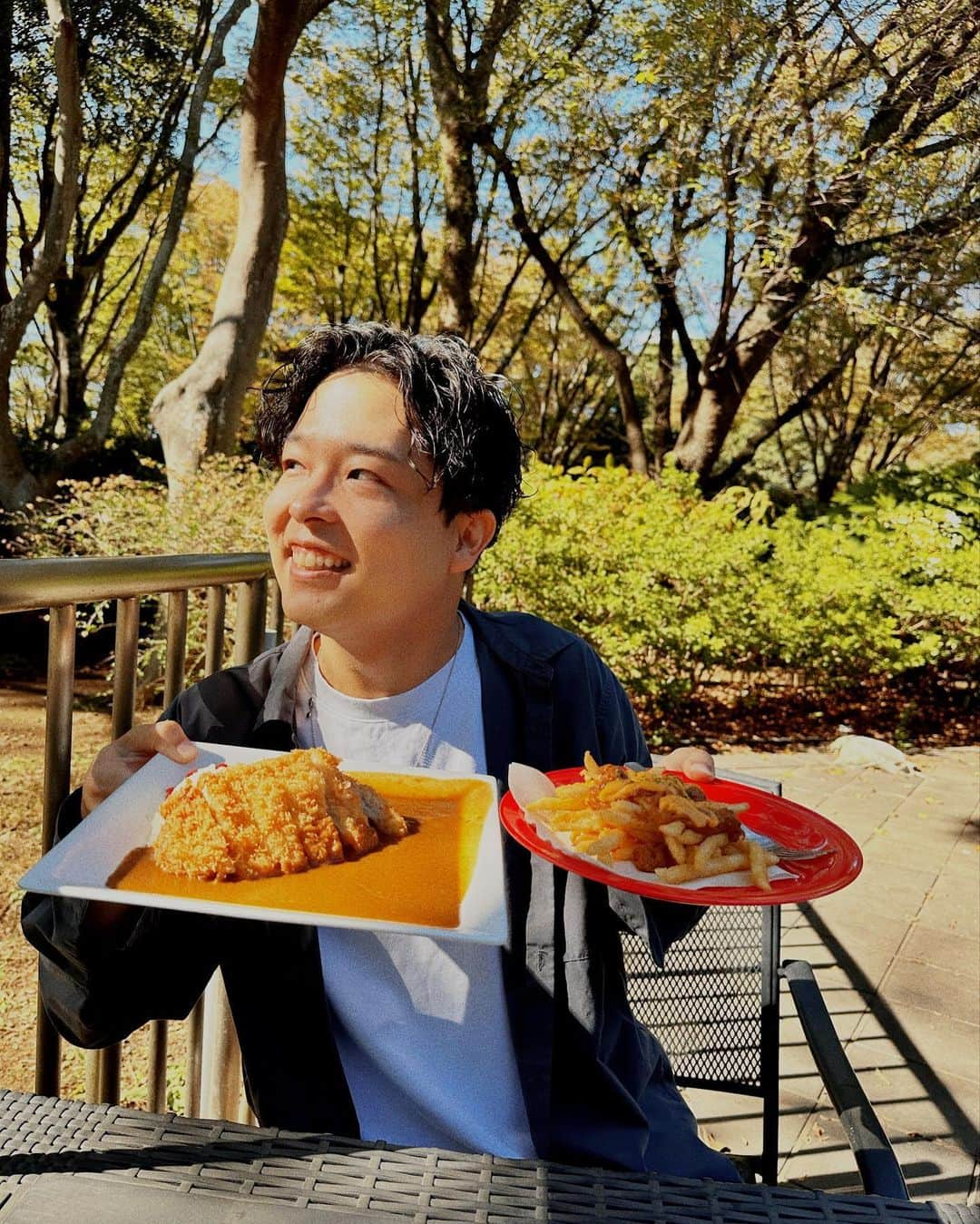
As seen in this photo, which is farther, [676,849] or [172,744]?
[172,744]

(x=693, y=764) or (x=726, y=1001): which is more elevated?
(x=693, y=764)

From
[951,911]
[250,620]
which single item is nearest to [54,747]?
[250,620]

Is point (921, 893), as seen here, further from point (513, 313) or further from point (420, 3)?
point (513, 313)

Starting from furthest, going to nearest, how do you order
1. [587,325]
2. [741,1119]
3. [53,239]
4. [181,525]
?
[587,325], [53,239], [181,525], [741,1119]

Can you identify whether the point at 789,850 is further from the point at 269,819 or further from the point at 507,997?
the point at 269,819

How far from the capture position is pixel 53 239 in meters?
8.52

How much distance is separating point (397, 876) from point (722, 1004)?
109cm

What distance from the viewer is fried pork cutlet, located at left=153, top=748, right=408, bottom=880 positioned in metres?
1.09

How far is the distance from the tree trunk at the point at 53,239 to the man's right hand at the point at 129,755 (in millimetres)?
8668

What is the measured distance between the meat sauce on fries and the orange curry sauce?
0.12 metres

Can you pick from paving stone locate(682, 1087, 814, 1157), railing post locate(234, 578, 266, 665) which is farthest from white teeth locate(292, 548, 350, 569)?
paving stone locate(682, 1087, 814, 1157)

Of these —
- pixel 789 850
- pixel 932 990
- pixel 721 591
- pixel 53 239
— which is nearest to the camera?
pixel 789 850

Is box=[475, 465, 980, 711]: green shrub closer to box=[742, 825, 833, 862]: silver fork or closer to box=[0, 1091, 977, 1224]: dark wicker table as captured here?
box=[742, 825, 833, 862]: silver fork

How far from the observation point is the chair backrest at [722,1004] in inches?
73.0
